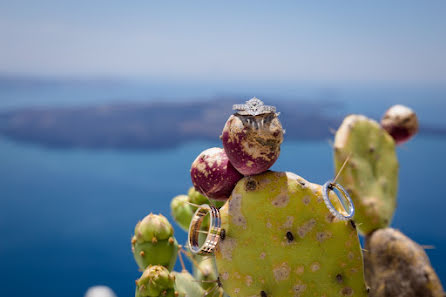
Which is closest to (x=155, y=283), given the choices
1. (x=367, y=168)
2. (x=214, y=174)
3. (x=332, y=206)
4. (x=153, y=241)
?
(x=153, y=241)

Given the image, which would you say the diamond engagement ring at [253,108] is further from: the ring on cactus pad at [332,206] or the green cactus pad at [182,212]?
the green cactus pad at [182,212]

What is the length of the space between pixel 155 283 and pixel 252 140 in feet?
1.03

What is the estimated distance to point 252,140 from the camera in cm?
65

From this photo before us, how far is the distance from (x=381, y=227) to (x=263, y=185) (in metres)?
0.81

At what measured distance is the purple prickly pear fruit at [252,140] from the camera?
2.12 ft

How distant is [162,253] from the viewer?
87 cm

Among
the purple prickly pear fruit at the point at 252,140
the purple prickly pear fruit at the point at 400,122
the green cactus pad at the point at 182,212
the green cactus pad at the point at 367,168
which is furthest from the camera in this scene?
the purple prickly pear fruit at the point at 400,122

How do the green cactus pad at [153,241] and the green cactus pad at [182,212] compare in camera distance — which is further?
the green cactus pad at [182,212]

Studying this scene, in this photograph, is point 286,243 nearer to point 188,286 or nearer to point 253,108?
point 253,108

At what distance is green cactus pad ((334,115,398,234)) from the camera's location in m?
1.32

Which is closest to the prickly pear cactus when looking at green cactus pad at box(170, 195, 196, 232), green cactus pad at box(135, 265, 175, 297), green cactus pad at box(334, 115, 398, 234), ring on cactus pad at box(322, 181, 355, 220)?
ring on cactus pad at box(322, 181, 355, 220)

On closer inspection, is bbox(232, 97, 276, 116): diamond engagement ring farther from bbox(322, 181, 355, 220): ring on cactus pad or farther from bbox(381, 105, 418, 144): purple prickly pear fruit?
bbox(381, 105, 418, 144): purple prickly pear fruit

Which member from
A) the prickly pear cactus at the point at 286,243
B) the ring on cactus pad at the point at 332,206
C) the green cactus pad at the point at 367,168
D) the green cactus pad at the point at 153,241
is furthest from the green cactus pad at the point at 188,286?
the green cactus pad at the point at 367,168

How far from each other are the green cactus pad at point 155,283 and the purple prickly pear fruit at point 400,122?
972 millimetres
